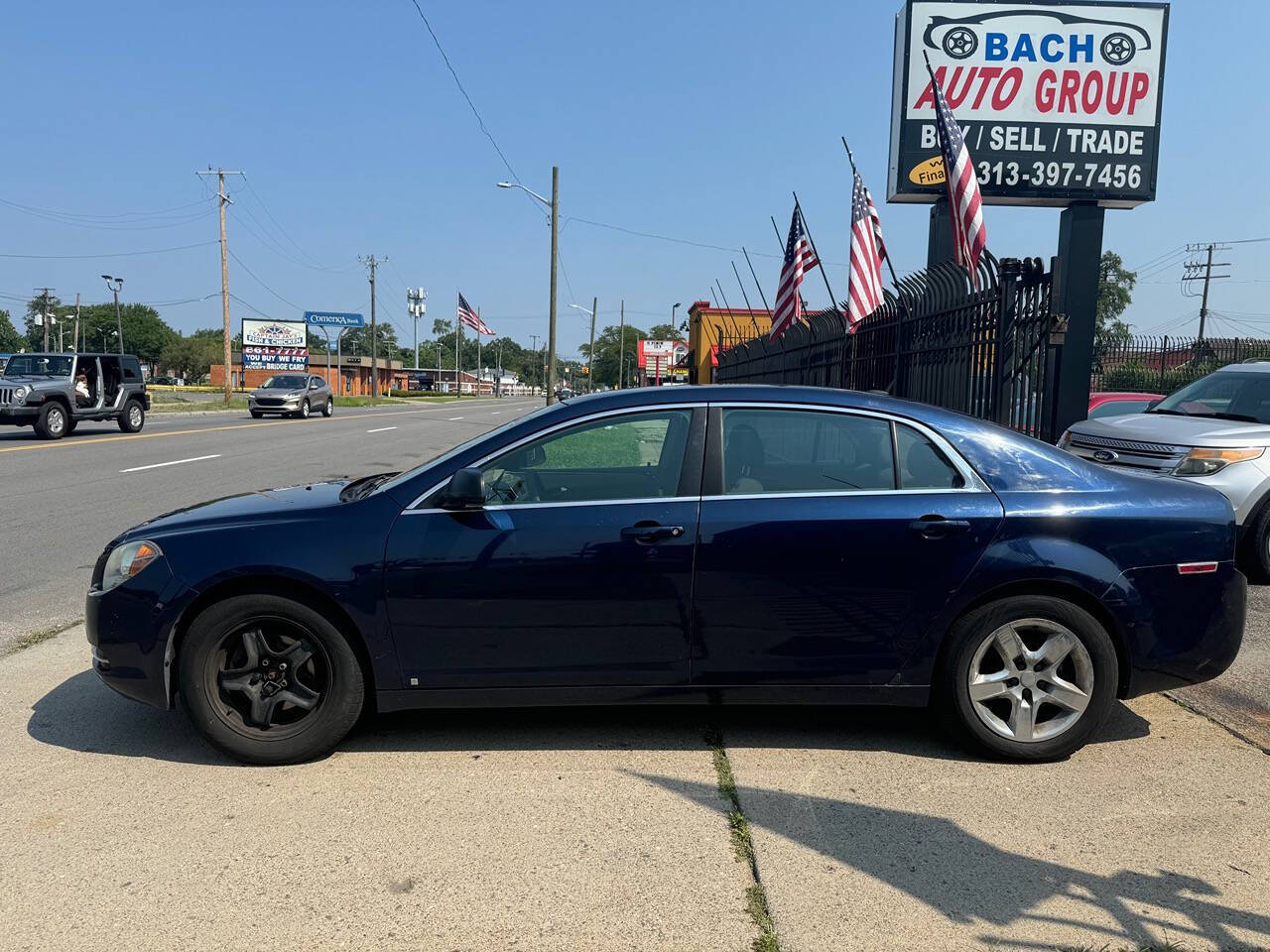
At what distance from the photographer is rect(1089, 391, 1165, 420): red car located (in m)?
11.9

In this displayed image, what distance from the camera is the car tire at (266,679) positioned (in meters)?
3.77

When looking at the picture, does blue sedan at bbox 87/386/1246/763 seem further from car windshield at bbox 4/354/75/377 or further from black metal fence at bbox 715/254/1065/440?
car windshield at bbox 4/354/75/377

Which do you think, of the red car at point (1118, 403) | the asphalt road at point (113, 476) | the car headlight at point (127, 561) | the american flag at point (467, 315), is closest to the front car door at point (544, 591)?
the car headlight at point (127, 561)

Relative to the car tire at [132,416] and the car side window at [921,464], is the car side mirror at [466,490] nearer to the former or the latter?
the car side window at [921,464]

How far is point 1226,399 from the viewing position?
8.09 metres

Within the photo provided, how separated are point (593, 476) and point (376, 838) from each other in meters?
1.79

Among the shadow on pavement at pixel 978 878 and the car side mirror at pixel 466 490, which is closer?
the shadow on pavement at pixel 978 878

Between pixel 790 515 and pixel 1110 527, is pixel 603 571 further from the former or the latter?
pixel 1110 527

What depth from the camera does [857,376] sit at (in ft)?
35.2

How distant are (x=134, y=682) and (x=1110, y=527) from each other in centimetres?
396

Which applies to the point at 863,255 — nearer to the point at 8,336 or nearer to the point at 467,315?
the point at 467,315

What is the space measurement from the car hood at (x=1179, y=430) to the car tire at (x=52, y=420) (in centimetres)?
1913

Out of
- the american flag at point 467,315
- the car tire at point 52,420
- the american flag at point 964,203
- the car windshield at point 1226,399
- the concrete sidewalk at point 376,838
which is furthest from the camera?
the american flag at point 467,315

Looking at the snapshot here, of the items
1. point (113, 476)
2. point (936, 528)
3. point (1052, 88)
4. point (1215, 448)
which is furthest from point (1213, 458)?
point (113, 476)
